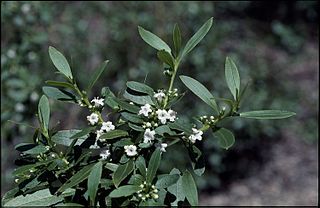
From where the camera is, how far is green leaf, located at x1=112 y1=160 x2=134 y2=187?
1705 mm

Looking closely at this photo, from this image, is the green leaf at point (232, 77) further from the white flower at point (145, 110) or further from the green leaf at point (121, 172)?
the green leaf at point (121, 172)

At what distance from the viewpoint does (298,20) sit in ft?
23.2

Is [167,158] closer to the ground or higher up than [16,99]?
closer to the ground

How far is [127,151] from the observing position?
1.80m

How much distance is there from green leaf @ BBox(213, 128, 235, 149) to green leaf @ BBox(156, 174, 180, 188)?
0.51 ft

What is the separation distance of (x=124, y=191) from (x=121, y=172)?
0.21 feet

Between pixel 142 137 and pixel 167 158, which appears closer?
pixel 142 137

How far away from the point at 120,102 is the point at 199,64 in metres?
2.89

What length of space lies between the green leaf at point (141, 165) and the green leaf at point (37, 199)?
0.65ft

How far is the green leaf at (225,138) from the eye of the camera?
5.59 feet

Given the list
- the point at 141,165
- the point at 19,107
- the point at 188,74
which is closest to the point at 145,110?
the point at 141,165

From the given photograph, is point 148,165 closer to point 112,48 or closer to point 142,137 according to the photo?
point 142,137

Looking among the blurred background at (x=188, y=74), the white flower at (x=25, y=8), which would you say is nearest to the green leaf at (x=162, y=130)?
the blurred background at (x=188, y=74)

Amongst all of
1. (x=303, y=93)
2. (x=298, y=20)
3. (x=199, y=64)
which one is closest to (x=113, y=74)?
(x=199, y=64)
